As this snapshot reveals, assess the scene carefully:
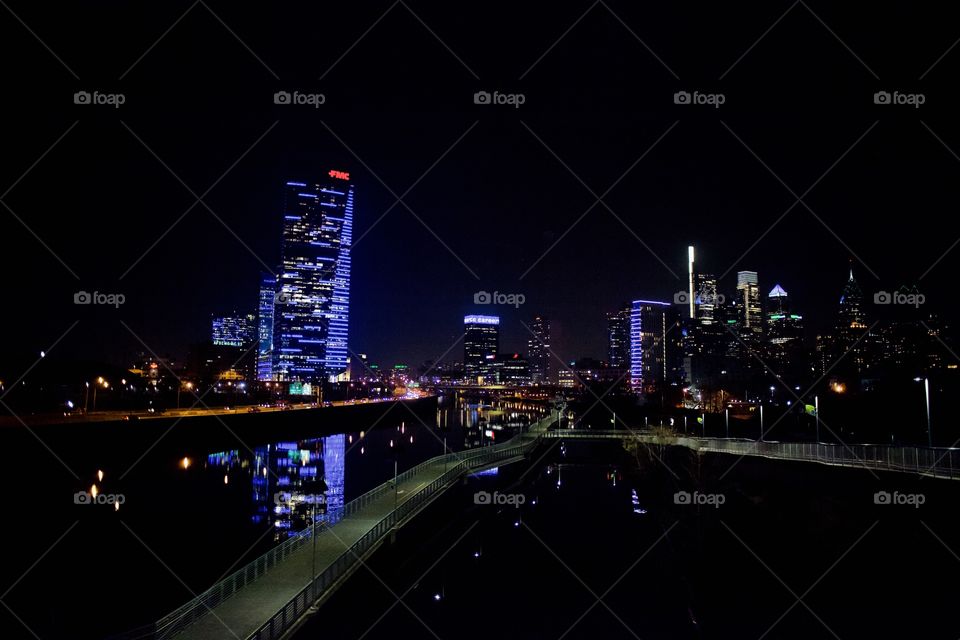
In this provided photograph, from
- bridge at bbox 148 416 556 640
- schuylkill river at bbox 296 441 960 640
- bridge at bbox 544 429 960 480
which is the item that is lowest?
schuylkill river at bbox 296 441 960 640

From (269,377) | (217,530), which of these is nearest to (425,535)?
(217,530)

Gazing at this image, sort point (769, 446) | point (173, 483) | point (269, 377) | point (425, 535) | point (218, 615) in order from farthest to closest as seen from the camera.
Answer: point (269, 377) < point (173, 483) < point (769, 446) < point (425, 535) < point (218, 615)

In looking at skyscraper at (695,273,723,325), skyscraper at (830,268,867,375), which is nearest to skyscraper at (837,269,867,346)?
skyscraper at (830,268,867,375)

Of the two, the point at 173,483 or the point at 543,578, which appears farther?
the point at 173,483

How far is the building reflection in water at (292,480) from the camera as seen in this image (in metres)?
28.5

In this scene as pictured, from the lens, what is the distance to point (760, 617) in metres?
17.6

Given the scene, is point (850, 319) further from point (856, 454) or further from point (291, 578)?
point (291, 578)

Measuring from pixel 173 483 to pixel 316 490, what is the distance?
32.8ft

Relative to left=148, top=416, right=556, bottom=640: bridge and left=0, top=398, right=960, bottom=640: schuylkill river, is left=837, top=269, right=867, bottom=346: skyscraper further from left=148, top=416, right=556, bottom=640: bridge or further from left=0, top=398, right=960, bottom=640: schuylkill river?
left=148, top=416, right=556, bottom=640: bridge

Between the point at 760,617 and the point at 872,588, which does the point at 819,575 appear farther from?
the point at 760,617

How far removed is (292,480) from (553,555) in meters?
22.2

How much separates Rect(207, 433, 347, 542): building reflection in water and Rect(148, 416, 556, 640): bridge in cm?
132

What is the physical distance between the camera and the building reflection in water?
2853 centimetres

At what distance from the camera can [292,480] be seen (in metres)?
40.2
